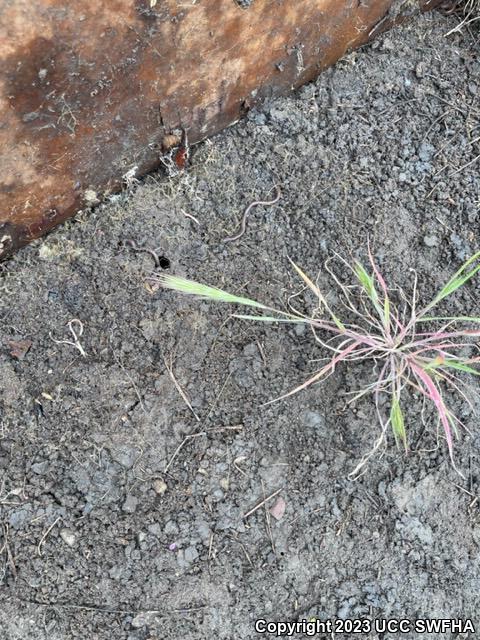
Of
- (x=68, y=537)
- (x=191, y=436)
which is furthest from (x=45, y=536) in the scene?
(x=191, y=436)

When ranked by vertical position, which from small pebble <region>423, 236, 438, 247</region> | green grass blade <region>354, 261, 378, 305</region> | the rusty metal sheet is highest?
the rusty metal sheet

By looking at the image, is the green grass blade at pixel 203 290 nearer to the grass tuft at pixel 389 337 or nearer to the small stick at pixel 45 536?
the grass tuft at pixel 389 337

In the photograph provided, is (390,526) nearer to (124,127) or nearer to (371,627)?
(371,627)

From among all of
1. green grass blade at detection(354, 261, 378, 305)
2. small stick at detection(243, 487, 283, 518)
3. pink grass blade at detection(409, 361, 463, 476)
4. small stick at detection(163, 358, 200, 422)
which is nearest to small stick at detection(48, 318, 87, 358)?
small stick at detection(163, 358, 200, 422)

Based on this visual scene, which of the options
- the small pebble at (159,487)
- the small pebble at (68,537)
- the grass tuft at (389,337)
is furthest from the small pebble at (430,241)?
the small pebble at (68,537)

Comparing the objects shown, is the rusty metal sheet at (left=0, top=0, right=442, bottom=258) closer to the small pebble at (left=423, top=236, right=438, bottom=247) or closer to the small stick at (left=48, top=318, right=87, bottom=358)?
the small stick at (left=48, top=318, right=87, bottom=358)

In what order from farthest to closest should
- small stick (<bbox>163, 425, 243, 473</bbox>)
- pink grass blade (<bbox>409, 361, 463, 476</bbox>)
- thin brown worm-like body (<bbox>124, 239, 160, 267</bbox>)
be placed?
1. thin brown worm-like body (<bbox>124, 239, 160, 267</bbox>)
2. small stick (<bbox>163, 425, 243, 473</bbox>)
3. pink grass blade (<bbox>409, 361, 463, 476</bbox>)

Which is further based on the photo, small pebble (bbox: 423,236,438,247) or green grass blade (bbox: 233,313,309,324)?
small pebble (bbox: 423,236,438,247)
